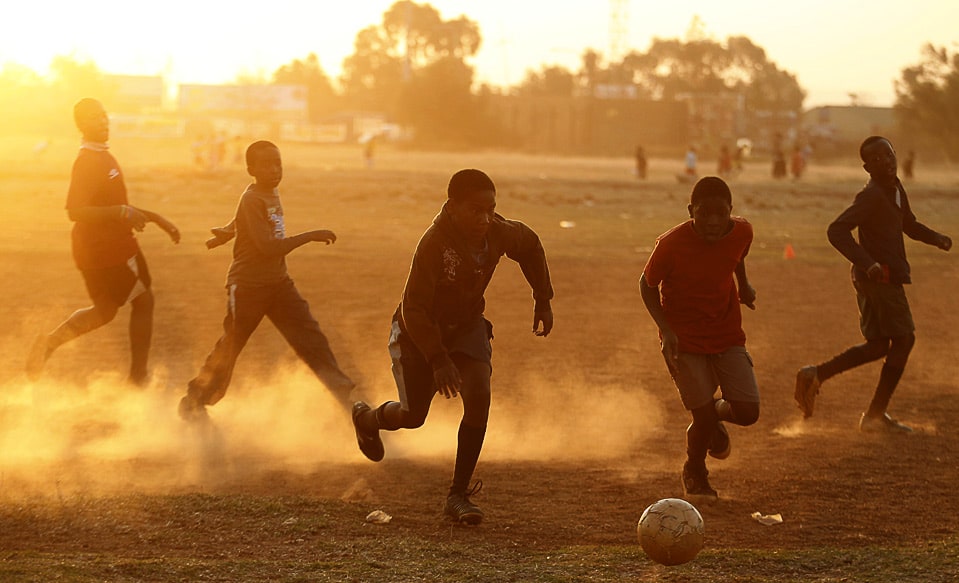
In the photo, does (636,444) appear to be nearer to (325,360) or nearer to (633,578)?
(325,360)

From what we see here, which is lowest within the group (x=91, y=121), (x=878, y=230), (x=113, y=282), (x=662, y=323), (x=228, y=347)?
(x=228, y=347)

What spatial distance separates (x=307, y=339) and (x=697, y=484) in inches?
117

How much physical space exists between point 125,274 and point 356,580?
4.52 metres

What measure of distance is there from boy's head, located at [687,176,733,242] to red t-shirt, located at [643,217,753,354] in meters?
0.08

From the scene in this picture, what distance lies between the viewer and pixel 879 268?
8180 millimetres

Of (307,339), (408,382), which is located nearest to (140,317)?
(307,339)

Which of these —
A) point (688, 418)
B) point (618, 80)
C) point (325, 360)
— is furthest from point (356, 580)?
point (618, 80)

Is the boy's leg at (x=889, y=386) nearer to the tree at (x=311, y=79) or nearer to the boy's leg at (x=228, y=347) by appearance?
the boy's leg at (x=228, y=347)

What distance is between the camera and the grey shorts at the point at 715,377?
22.2 ft

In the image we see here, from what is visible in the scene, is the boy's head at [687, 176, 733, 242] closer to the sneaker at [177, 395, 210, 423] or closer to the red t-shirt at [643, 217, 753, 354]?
the red t-shirt at [643, 217, 753, 354]

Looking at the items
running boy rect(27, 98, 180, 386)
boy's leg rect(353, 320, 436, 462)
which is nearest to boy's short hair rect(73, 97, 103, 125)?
running boy rect(27, 98, 180, 386)

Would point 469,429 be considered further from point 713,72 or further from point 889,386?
point 713,72

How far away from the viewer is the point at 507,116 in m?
92.7

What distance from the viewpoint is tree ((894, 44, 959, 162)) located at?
6456 centimetres
